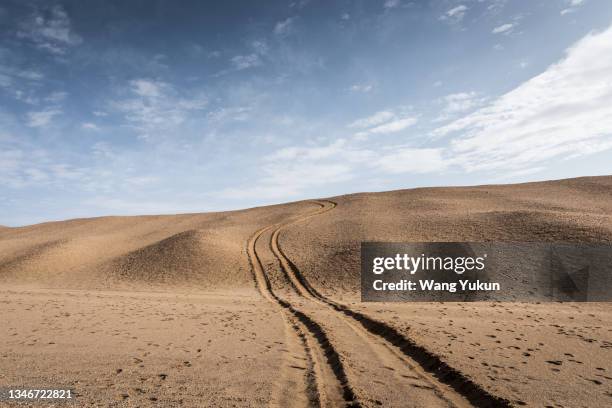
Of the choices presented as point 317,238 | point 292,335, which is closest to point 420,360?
point 292,335

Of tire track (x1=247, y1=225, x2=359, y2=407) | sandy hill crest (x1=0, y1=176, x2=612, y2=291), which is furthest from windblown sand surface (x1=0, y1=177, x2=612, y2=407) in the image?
sandy hill crest (x1=0, y1=176, x2=612, y2=291)

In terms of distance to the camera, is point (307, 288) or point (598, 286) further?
point (307, 288)

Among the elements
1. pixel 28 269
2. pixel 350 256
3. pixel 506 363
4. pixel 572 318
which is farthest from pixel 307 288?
pixel 28 269

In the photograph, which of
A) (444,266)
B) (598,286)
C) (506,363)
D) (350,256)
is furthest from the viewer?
(350,256)

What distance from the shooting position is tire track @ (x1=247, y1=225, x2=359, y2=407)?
6.32 meters

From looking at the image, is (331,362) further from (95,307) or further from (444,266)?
(444,266)

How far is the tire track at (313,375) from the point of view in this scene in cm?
632

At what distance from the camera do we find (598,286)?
18.6 meters

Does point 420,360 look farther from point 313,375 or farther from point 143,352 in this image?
point 143,352

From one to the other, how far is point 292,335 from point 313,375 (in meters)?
3.66

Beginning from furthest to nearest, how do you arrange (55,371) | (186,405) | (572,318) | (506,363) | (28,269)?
1. (28,269)
2. (572,318)
3. (506,363)
4. (55,371)
5. (186,405)

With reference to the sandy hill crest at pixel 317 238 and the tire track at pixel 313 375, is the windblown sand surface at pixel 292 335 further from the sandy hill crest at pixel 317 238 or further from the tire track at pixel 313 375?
the sandy hill crest at pixel 317 238

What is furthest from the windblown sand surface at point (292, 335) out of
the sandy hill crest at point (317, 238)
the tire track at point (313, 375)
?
the sandy hill crest at point (317, 238)

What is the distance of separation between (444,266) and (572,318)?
413 inches
